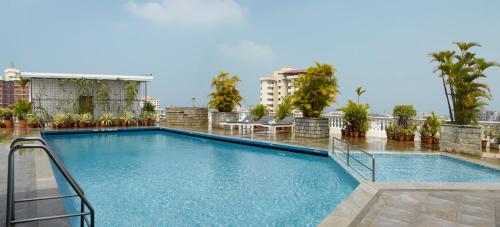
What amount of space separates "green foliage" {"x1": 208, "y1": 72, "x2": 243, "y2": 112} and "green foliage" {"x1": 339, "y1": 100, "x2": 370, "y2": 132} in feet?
19.9

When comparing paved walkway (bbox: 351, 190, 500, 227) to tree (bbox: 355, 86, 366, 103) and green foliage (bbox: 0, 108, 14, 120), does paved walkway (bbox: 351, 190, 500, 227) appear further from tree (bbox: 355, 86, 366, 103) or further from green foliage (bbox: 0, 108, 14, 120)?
green foliage (bbox: 0, 108, 14, 120)

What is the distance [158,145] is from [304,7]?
10.5 m

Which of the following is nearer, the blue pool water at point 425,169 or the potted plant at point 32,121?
the blue pool water at point 425,169

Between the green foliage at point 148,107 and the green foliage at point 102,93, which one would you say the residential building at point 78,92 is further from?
the green foliage at point 148,107

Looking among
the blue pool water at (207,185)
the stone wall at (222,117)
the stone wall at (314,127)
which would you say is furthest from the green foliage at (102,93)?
the stone wall at (314,127)

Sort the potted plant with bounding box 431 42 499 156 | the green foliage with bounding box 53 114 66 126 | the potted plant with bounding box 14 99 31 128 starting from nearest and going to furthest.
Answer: the potted plant with bounding box 431 42 499 156 < the potted plant with bounding box 14 99 31 128 < the green foliage with bounding box 53 114 66 126

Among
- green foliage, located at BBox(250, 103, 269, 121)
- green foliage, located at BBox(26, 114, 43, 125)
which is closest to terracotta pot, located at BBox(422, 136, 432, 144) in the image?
green foliage, located at BBox(250, 103, 269, 121)

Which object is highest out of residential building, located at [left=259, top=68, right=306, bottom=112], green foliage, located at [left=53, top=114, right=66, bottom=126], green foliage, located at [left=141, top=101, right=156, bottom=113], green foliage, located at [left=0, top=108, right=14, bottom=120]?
residential building, located at [left=259, top=68, right=306, bottom=112]

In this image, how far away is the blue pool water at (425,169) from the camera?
5.49 metres

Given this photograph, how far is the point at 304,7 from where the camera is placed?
53.9ft

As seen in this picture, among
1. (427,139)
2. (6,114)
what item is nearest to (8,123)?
(6,114)

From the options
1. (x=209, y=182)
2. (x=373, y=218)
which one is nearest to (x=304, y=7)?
(x=209, y=182)

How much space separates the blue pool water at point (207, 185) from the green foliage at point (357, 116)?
3316 mm

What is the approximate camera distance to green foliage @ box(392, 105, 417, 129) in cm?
1023
